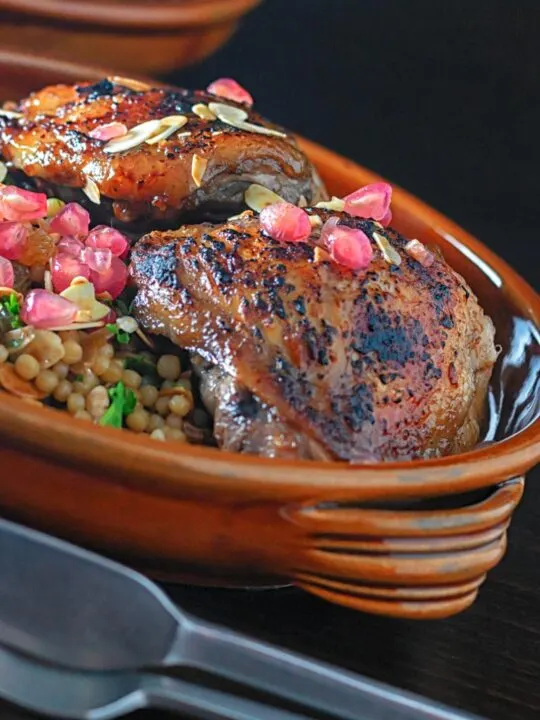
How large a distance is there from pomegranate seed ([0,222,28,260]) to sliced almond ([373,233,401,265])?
0.58 metres

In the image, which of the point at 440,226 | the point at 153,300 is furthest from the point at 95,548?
the point at 440,226

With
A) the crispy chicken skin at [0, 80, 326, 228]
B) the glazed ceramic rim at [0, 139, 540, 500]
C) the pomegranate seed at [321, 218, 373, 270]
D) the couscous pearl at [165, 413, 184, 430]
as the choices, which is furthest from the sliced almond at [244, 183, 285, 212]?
the glazed ceramic rim at [0, 139, 540, 500]

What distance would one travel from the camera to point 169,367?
146cm

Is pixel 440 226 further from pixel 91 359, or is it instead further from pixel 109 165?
pixel 91 359

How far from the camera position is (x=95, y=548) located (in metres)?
1.32

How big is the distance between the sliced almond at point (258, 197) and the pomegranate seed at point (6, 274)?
45cm

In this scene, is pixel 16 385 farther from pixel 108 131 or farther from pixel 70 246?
pixel 108 131

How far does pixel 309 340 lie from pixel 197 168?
0.43 metres

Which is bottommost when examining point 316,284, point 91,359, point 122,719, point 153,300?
point 122,719

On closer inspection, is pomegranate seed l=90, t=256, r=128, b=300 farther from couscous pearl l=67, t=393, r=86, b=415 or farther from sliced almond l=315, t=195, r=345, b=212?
sliced almond l=315, t=195, r=345, b=212

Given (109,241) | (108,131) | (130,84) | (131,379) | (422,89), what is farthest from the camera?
(422,89)

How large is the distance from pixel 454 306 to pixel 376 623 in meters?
0.53

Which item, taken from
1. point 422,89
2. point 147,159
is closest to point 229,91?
point 147,159

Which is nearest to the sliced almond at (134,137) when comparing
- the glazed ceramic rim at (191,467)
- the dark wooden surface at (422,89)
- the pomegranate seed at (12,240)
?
the pomegranate seed at (12,240)
